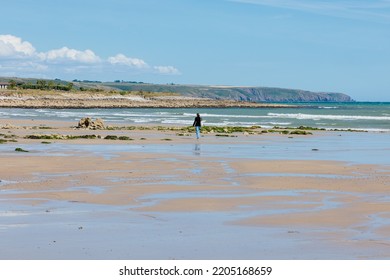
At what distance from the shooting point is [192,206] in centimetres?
1387

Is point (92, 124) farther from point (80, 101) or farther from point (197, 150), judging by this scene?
point (80, 101)

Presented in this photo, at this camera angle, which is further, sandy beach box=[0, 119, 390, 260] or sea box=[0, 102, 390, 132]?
sea box=[0, 102, 390, 132]

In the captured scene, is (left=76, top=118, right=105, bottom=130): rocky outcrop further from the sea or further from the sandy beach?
the sandy beach

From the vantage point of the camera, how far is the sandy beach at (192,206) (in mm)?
10125

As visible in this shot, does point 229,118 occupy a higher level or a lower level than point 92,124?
lower

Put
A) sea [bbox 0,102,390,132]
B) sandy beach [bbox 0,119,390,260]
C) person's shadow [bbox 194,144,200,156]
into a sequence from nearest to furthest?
sandy beach [bbox 0,119,390,260] → person's shadow [bbox 194,144,200,156] → sea [bbox 0,102,390,132]

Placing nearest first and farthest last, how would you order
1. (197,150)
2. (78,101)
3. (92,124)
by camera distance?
1. (197,150)
2. (92,124)
3. (78,101)

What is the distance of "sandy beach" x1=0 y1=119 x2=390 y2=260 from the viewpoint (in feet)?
33.2

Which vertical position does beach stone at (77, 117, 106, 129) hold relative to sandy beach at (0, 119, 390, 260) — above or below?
below

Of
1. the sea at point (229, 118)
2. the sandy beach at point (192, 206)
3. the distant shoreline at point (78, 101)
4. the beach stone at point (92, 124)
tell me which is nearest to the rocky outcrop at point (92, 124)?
the beach stone at point (92, 124)

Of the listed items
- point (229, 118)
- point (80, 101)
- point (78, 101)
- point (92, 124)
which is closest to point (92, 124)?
point (92, 124)

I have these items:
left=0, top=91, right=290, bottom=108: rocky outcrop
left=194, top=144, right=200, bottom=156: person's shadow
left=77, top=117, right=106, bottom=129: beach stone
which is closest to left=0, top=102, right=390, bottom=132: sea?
left=77, top=117, right=106, bottom=129: beach stone

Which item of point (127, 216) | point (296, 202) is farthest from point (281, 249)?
point (296, 202)

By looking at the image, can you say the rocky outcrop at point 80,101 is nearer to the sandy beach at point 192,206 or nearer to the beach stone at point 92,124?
the beach stone at point 92,124
